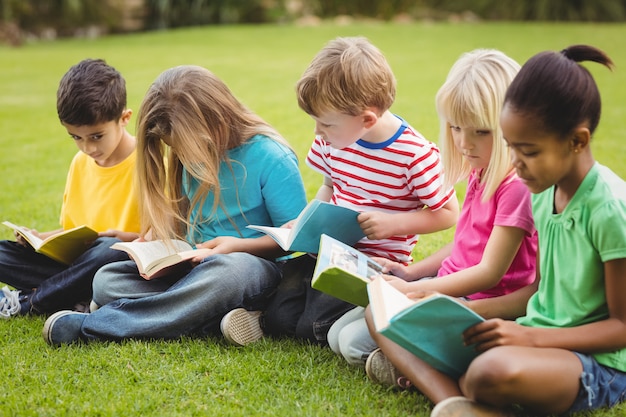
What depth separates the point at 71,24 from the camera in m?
16.9

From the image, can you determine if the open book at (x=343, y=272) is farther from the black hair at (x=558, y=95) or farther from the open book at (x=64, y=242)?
the open book at (x=64, y=242)

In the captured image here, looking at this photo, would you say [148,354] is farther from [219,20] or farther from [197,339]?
[219,20]

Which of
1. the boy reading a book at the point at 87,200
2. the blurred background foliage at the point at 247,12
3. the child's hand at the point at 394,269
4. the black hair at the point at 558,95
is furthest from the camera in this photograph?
the blurred background foliage at the point at 247,12

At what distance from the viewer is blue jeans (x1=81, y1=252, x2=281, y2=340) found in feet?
9.21

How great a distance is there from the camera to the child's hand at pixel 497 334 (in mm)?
2049

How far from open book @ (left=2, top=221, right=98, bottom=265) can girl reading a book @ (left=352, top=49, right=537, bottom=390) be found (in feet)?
4.08

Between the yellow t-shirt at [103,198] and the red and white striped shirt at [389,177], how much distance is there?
92 centimetres

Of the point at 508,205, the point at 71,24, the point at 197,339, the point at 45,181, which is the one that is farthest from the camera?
the point at 71,24

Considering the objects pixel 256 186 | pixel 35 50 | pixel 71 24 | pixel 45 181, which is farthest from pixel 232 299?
pixel 71 24

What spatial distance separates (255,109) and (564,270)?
235 inches

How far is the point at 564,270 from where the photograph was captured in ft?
7.00

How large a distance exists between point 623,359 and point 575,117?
0.70 m

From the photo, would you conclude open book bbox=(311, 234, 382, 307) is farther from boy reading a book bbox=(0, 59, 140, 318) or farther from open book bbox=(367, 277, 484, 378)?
boy reading a book bbox=(0, 59, 140, 318)

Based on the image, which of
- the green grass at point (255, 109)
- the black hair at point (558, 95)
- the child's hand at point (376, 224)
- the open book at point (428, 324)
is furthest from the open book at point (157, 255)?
the black hair at point (558, 95)
